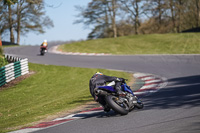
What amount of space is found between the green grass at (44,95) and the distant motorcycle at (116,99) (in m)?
2.27

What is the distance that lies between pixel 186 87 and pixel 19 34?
52851 mm

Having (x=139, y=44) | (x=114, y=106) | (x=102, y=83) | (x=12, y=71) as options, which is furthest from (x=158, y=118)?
(x=139, y=44)

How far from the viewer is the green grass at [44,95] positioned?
963 cm

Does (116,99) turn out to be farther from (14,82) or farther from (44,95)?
(14,82)

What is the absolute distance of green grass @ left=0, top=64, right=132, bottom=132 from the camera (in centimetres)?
963

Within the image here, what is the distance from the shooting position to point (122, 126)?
266 inches

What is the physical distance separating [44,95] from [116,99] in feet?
22.6

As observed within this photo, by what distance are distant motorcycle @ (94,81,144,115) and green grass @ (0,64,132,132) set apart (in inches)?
89.5

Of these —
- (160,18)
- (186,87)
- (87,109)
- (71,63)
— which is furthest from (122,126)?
(160,18)

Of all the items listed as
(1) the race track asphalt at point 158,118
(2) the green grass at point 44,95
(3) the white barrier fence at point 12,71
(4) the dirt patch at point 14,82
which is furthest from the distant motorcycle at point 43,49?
(1) the race track asphalt at point 158,118

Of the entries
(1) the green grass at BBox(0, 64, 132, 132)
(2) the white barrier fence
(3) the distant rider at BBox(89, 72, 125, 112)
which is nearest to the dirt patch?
(2) the white barrier fence

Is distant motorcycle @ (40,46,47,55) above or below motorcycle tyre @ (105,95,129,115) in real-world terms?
above

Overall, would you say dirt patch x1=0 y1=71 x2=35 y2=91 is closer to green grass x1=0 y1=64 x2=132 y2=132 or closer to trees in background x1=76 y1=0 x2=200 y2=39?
green grass x1=0 y1=64 x2=132 y2=132

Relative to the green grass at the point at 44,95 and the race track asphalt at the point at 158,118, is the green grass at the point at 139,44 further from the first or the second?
the race track asphalt at the point at 158,118
